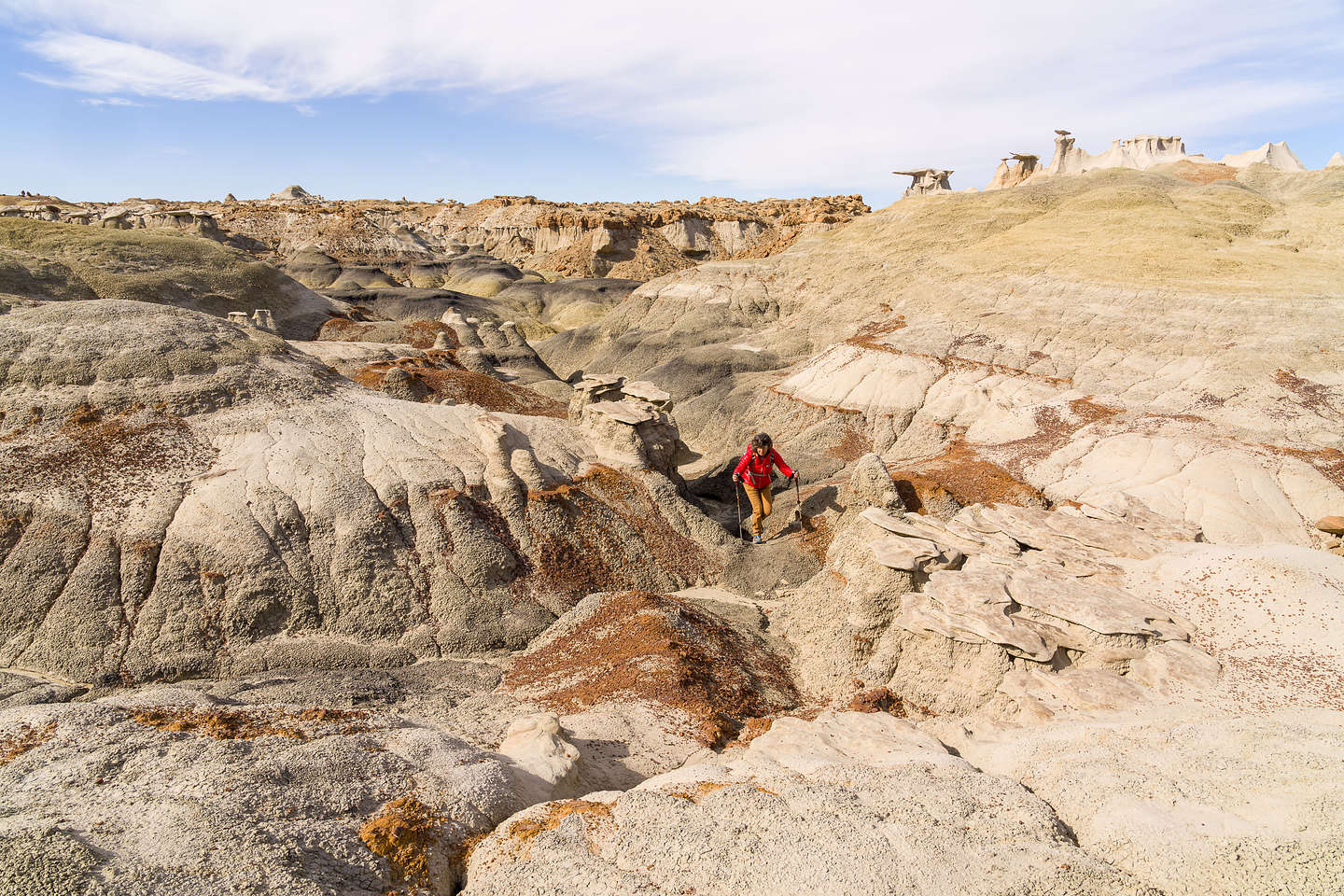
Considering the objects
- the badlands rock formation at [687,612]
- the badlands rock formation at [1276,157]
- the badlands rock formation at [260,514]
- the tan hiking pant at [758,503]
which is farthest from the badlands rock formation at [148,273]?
the badlands rock formation at [1276,157]

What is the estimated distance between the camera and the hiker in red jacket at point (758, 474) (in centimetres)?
1350

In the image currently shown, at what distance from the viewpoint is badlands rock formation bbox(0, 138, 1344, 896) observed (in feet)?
15.3

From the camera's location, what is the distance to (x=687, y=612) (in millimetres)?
10289

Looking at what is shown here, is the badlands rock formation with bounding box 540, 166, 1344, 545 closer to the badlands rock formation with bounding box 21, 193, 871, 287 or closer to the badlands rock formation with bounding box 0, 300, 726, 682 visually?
the badlands rock formation with bounding box 0, 300, 726, 682

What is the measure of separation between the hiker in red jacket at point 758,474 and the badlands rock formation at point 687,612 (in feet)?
2.63

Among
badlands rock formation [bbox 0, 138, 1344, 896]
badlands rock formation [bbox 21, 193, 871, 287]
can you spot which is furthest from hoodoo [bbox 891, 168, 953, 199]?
badlands rock formation [bbox 0, 138, 1344, 896]

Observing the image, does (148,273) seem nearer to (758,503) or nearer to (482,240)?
(758,503)

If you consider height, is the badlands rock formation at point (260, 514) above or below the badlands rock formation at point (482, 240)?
below

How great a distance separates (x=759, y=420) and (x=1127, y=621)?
575 inches

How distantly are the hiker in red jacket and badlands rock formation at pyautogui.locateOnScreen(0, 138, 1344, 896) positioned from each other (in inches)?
31.5

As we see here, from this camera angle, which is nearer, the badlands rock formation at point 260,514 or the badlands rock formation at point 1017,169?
the badlands rock formation at point 260,514

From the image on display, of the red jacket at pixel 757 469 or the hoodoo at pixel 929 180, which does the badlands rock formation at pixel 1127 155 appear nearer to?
the hoodoo at pixel 929 180

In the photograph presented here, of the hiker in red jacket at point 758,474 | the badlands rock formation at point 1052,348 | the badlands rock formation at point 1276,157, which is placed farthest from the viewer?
the badlands rock formation at point 1276,157

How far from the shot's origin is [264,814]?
4.64m
